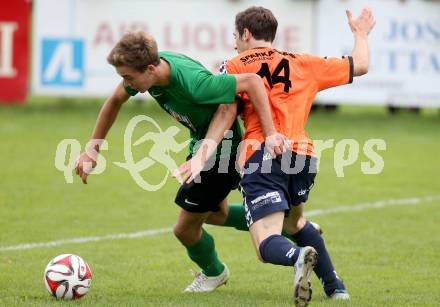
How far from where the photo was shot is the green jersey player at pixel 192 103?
5805mm

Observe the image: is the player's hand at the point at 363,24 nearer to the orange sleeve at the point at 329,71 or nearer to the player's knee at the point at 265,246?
the orange sleeve at the point at 329,71

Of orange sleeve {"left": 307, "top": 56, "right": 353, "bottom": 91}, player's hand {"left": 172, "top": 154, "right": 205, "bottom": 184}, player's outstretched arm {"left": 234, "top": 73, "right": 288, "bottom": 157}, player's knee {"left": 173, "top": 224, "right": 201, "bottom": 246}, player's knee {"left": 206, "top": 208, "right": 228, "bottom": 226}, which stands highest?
orange sleeve {"left": 307, "top": 56, "right": 353, "bottom": 91}

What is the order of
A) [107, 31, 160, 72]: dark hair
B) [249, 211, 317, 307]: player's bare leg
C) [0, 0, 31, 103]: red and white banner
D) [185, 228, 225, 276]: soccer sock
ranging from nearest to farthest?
[249, 211, 317, 307]: player's bare leg
[107, 31, 160, 72]: dark hair
[185, 228, 225, 276]: soccer sock
[0, 0, 31, 103]: red and white banner

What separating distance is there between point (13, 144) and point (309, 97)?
28.3 feet

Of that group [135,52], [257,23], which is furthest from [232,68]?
[135,52]

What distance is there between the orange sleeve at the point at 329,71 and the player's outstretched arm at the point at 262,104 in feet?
1.59

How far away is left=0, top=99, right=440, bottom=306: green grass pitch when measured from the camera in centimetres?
669

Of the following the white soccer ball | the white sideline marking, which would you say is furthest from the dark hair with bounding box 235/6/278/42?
the white sideline marking

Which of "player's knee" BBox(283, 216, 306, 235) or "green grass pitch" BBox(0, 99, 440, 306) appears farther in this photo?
"green grass pitch" BBox(0, 99, 440, 306)

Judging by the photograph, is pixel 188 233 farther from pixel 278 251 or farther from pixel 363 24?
pixel 363 24

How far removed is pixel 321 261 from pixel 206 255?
86cm

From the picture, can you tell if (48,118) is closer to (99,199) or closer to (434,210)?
(99,199)

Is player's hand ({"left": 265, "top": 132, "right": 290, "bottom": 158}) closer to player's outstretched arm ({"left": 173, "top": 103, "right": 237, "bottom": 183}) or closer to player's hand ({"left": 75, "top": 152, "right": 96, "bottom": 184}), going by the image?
player's outstretched arm ({"left": 173, "top": 103, "right": 237, "bottom": 183})

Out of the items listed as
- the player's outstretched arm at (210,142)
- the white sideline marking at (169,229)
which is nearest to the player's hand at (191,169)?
the player's outstretched arm at (210,142)
